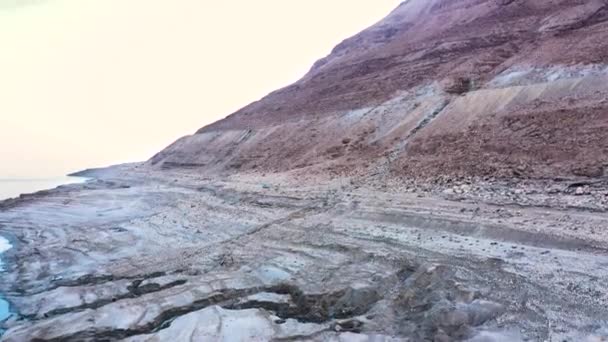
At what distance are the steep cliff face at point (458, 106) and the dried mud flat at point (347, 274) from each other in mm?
2201

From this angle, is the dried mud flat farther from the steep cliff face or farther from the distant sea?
the distant sea

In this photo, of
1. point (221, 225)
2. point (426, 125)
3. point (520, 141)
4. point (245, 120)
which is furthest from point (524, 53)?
point (245, 120)

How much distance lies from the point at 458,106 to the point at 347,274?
12.8m

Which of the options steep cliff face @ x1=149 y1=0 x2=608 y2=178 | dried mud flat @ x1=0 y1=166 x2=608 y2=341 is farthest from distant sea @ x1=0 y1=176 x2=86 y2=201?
dried mud flat @ x1=0 y1=166 x2=608 y2=341

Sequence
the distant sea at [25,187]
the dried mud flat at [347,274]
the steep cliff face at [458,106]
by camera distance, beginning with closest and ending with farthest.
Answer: the dried mud flat at [347,274], the steep cliff face at [458,106], the distant sea at [25,187]

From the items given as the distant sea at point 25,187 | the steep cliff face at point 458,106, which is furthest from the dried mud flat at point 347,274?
the distant sea at point 25,187

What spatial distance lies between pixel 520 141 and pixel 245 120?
28147 millimetres

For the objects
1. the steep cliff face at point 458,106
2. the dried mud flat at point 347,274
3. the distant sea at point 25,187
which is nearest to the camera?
the dried mud flat at point 347,274

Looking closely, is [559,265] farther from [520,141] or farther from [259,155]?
[259,155]

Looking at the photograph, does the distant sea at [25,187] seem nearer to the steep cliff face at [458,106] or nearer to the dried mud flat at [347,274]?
the steep cliff face at [458,106]

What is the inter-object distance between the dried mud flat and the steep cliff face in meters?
2.20

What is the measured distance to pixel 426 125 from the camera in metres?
19.8

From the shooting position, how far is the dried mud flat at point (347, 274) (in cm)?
673

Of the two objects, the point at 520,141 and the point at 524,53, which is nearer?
the point at 520,141
